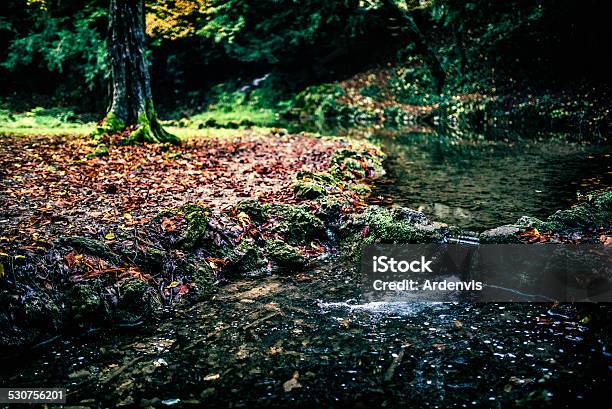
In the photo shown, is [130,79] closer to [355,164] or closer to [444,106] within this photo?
[355,164]

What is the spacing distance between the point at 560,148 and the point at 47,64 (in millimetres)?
25301

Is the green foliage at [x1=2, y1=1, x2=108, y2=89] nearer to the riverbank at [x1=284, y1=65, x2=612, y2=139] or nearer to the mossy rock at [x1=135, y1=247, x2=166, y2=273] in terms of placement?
the riverbank at [x1=284, y1=65, x2=612, y2=139]

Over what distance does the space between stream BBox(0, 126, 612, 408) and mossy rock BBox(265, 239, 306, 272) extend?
229mm

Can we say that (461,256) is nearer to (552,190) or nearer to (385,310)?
(385,310)

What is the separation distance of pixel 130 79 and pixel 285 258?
6860 millimetres

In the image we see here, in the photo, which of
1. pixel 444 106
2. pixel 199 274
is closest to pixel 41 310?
pixel 199 274

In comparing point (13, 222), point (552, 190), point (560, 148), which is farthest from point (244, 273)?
point (560, 148)

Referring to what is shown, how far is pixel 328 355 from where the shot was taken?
325cm

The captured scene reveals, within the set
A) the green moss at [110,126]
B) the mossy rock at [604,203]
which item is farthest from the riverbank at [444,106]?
the green moss at [110,126]

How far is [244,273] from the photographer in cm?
483

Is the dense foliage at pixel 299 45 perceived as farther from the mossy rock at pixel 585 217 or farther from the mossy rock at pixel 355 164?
the mossy rock at pixel 585 217

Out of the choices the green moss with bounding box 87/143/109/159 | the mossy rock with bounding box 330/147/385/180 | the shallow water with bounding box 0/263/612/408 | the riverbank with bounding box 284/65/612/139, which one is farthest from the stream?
the riverbank with bounding box 284/65/612/139

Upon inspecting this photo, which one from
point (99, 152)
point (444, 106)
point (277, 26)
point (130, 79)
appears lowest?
point (99, 152)

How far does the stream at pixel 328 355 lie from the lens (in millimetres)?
2789
